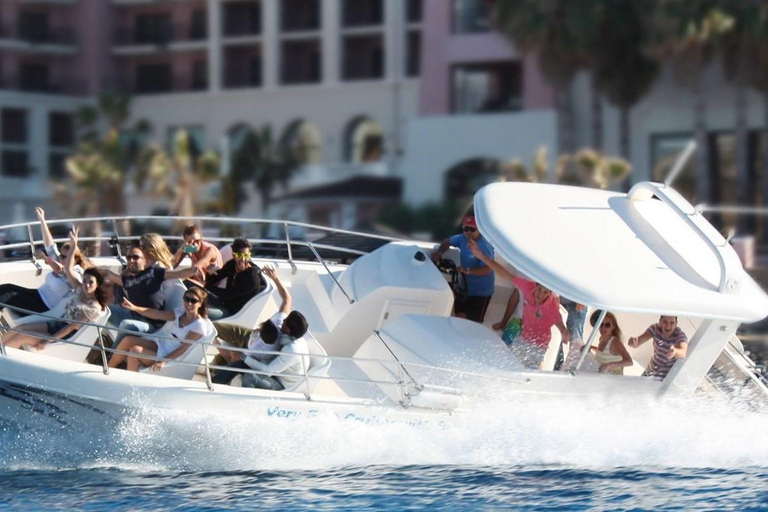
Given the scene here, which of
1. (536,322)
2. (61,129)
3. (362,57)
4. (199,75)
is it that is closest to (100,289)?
(536,322)

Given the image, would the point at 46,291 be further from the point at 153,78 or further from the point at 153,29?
the point at 153,29

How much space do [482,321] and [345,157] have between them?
39.6 metres

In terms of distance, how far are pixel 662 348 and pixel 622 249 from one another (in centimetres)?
80

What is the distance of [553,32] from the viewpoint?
35.9 m

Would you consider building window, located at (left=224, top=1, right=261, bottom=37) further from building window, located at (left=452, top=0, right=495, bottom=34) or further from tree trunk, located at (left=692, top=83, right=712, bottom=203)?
tree trunk, located at (left=692, top=83, right=712, bottom=203)

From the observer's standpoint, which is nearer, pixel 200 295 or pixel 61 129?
pixel 200 295

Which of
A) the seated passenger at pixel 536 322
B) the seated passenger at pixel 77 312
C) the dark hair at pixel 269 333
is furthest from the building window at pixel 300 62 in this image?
the dark hair at pixel 269 333

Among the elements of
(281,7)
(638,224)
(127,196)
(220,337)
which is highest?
(281,7)

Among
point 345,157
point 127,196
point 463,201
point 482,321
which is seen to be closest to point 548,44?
point 463,201

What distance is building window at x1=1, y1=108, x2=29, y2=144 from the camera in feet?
184

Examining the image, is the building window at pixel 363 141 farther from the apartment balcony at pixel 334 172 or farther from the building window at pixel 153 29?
the building window at pixel 153 29

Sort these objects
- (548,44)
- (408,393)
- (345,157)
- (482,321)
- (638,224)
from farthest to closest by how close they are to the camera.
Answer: (345,157) < (548,44) < (482,321) < (638,224) < (408,393)

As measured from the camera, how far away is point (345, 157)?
50094 millimetres

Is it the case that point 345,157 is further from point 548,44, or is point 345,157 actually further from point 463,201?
point 548,44
